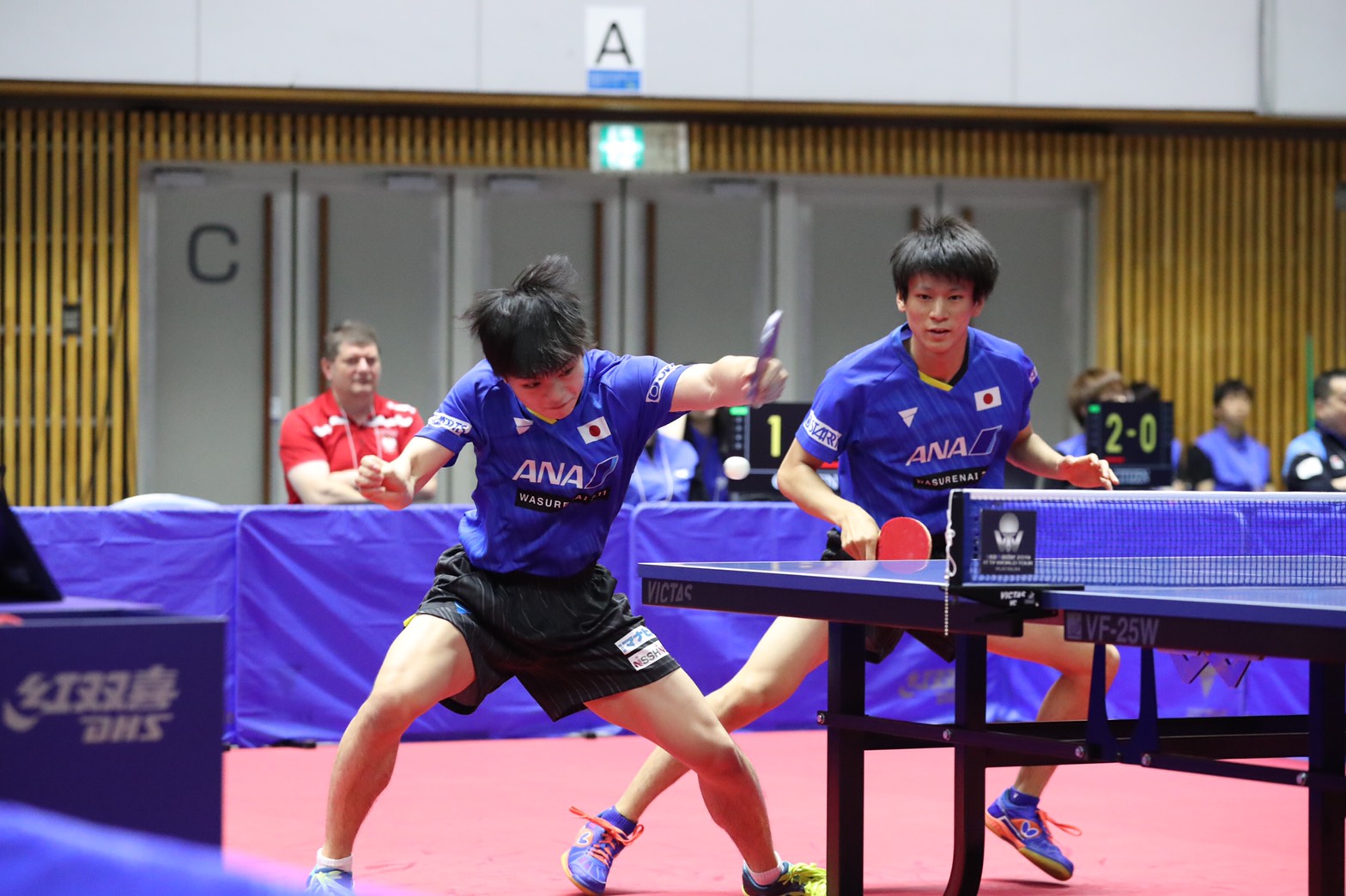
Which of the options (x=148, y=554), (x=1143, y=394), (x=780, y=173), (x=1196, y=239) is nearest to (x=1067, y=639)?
(x=148, y=554)

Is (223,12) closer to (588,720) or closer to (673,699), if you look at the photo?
(588,720)

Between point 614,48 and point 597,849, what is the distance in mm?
7643

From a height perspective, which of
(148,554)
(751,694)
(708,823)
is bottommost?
(708,823)

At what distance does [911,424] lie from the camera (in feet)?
13.1

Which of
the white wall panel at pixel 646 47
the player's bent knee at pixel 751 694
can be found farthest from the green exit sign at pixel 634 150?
the player's bent knee at pixel 751 694

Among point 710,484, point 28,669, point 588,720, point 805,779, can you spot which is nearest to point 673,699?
point 28,669

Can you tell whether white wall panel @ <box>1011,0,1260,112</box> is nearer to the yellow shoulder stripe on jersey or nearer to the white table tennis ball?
the white table tennis ball

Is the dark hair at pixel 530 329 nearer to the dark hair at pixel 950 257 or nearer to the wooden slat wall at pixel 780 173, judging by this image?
the dark hair at pixel 950 257

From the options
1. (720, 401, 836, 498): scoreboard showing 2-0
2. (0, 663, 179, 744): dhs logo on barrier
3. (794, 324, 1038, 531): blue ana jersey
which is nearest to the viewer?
(0, 663, 179, 744): dhs logo on barrier

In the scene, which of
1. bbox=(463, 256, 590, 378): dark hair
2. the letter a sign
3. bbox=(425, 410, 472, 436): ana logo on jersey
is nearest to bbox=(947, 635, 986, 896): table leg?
bbox=(463, 256, 590, 378): dark hair

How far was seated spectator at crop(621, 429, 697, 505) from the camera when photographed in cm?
798

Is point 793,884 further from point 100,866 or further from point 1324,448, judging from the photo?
point 1324,448

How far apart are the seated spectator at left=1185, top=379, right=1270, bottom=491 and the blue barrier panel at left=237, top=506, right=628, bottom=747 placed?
5.39 meters

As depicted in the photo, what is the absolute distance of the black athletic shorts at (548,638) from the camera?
353 centimetres
